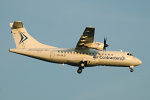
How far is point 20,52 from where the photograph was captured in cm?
4362

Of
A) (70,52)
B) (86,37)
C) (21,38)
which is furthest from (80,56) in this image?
(21,38)

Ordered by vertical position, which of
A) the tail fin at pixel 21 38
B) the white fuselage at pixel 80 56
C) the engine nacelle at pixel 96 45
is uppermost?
the tail fin at pixel 21 38

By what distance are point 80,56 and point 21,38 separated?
28.2ft

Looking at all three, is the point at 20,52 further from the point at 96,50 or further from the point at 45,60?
the point at 96,50

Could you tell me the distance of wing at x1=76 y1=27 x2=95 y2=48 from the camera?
41250 millimetres

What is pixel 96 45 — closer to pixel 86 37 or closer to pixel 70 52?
pixel 86 37

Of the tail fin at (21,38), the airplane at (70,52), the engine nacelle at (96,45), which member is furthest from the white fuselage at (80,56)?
the engine nacelle at (96,45)

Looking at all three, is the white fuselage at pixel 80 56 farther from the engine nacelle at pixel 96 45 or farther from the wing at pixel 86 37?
the engine nacelle at pixel 96 45

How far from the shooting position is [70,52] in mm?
45562

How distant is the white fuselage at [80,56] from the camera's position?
44.4 metres

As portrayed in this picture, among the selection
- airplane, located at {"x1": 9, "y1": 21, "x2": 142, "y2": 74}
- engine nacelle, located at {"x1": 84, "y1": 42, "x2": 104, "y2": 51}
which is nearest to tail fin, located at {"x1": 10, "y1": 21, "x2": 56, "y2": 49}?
airplane, located at {"x1": 9, "y1": 21, "x2": 142, "y2": 74}

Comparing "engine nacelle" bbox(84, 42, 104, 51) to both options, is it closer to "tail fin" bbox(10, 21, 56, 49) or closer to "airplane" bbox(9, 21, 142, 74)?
"airplane" bbox(9, 21, 142, 74)

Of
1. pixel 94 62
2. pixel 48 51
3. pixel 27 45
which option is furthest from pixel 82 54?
pixel 27 45

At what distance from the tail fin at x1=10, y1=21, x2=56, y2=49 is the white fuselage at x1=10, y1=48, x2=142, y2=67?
1426mm
